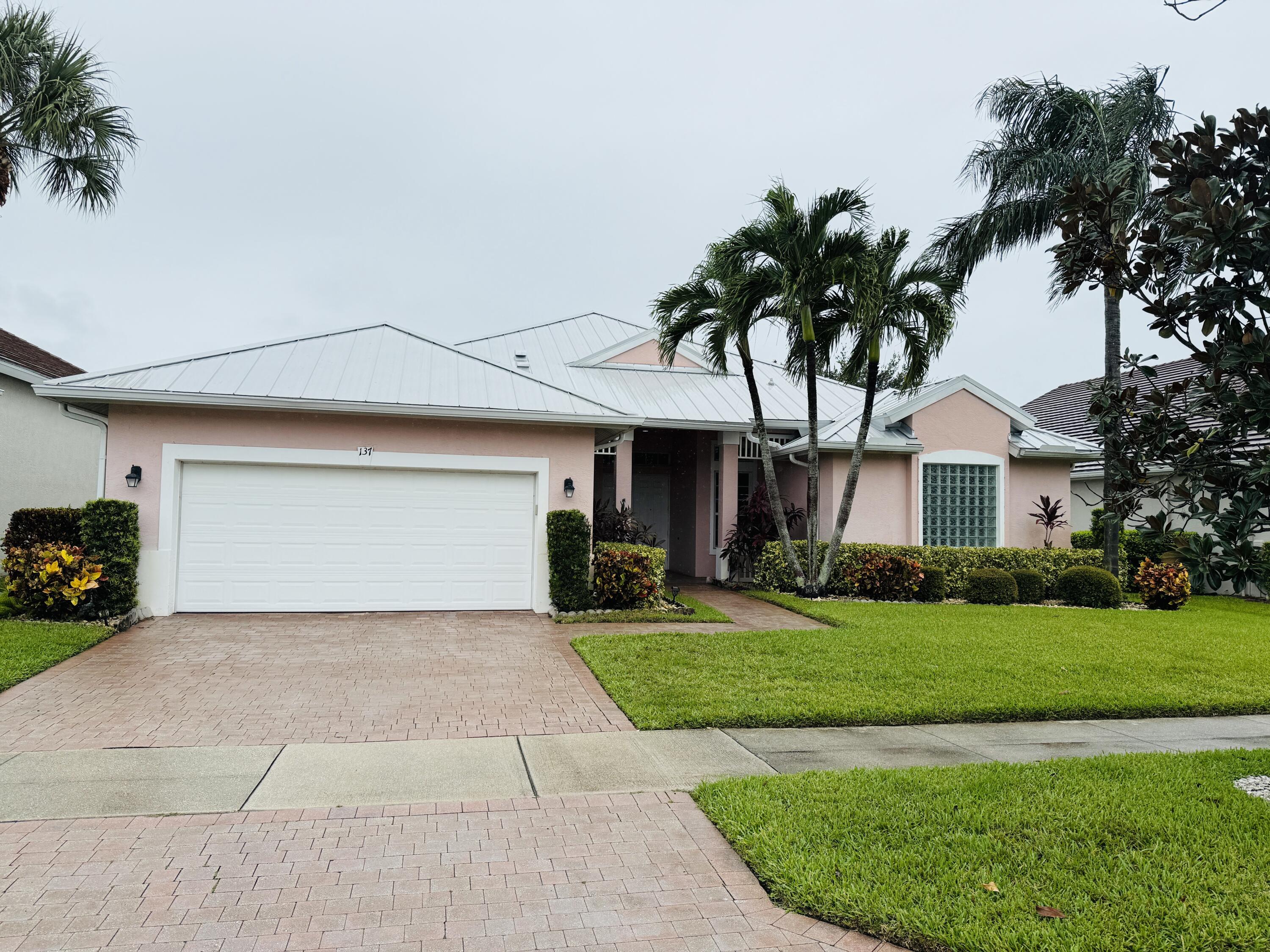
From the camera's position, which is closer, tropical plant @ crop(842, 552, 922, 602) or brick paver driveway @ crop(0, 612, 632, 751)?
brick paver driveway @ crop(0, 612, 632, 751)

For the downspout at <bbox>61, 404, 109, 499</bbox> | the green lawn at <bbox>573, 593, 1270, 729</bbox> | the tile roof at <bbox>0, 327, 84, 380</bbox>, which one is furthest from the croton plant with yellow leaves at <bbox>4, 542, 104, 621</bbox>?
the tile roof at <bbox>0, 327, 84, 380</bbox>

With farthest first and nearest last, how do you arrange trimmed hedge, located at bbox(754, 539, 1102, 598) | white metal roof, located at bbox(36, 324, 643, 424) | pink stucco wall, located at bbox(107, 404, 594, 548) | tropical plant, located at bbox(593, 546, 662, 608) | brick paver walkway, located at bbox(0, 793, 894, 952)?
trimmed hedge, located at bbox(754, 539, 1102, 598) → tropical plant, located at bbox(593, 546, 662, 608) → pink stucco wall, located at bbox(107, 404, 594, 548) → white metal roof, located at bbox(36, 324, 643, 424) → brick paver walkway, located at bbox(0, 793, 894, 952)

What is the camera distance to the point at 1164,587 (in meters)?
14.6

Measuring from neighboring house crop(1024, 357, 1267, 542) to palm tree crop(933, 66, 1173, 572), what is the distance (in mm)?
3159

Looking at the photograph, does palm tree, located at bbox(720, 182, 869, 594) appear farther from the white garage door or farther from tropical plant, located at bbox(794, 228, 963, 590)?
the white garage door

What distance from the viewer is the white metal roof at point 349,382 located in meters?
11.0

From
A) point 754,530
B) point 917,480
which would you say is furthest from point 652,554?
point 917,480

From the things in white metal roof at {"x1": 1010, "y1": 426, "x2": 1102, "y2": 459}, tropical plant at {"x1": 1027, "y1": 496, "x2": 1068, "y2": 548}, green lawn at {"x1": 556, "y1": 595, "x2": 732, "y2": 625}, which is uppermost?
white metal roof at {"x1": 1010, "y1": 426, "x2": 1102, "y2": 459}

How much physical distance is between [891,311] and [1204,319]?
8914mm

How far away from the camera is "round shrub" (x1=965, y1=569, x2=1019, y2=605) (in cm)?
1445

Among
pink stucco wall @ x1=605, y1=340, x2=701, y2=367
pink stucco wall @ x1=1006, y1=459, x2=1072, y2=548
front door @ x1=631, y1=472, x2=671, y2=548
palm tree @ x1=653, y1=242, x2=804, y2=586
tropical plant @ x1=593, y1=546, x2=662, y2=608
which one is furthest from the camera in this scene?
pink stucco wall @ x1=605, y1=340, x2=701, y2=367

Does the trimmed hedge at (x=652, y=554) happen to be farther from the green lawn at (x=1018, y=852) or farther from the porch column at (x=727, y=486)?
the green lawn at (x=1018, y=852)

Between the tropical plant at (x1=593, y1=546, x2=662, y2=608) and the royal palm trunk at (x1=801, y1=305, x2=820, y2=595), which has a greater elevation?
the royal palm trunk at (x1=801, y1=305, x2=820, y2=595)

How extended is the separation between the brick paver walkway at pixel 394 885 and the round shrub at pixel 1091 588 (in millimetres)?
12642
